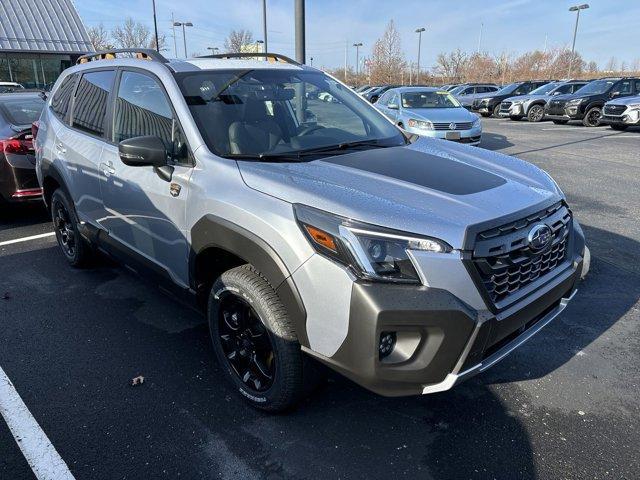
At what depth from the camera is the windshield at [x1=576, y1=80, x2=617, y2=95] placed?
1892 cm

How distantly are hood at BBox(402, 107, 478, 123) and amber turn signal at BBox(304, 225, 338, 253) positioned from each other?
9844 mm

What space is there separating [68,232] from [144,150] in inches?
102

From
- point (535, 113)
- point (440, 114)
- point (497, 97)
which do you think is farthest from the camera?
point (497, 97)

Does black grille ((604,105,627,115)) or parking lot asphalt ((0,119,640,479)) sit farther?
black grille ((604,105,627,115))

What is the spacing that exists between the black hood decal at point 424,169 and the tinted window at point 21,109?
208 inches

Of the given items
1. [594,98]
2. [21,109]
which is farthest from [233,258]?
[594,98]

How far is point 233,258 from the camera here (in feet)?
9.21

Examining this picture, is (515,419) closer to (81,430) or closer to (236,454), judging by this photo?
(236,454)

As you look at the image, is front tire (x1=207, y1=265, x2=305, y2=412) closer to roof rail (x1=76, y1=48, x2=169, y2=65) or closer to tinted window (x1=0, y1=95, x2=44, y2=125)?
roof rail (x1=76, y1=48, x2=169, y2=65)

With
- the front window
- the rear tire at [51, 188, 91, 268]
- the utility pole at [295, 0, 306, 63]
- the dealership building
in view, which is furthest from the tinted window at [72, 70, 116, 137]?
the dealership building

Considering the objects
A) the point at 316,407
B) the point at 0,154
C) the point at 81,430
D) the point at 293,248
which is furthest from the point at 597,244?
the point at 0,154

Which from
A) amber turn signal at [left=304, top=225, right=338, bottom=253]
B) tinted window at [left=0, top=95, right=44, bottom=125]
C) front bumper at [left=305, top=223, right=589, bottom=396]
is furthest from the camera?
tinted window at [left=0, top=95, right=44, bottom=125]

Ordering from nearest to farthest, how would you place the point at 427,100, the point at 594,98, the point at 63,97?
the point at 63,97 → the point at 427,100 → the point at 594,98

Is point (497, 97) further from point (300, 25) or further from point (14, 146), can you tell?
point (14, 146)
